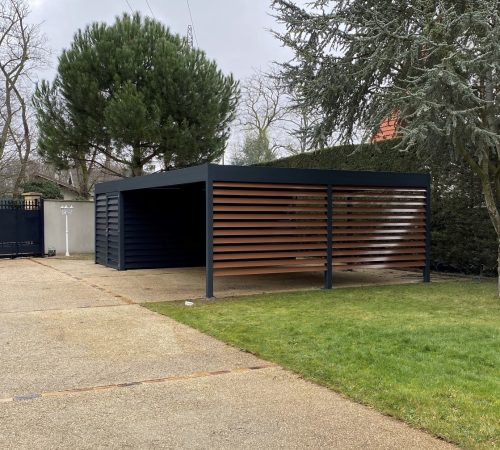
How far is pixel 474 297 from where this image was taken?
9055 mm

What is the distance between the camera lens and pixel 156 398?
4.25m

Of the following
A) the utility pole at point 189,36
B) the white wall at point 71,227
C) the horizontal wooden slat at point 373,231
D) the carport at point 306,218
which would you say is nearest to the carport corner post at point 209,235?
the carport at point 306,218

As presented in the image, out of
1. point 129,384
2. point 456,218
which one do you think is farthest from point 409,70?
point 129,384

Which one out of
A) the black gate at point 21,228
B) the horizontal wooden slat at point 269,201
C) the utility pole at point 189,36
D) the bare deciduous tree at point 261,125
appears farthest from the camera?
the bare deciduous tree at point 261,125

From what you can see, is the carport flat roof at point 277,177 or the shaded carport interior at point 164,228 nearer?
the carport flat roof at point 277,177

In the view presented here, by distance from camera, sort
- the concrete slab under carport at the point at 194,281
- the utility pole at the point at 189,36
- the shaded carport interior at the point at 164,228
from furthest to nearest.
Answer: the utility pole at the point at 189,36
the shaded carport interior at the point at 164,228
the concrete slab under carport at the point at 194,281

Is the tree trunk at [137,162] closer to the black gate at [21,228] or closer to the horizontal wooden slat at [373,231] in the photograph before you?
the black gate at [21,228]

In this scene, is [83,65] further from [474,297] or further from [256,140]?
[256,140]

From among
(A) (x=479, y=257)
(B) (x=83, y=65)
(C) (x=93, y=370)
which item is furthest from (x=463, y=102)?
(B) (x=83, y=65)

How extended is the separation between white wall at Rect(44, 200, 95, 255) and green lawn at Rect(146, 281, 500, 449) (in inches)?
450

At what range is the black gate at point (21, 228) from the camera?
683 inches

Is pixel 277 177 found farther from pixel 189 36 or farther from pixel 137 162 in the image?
pixel 189 36

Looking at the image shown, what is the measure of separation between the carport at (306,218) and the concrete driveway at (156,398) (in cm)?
273

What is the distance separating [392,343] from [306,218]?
14.8ft
